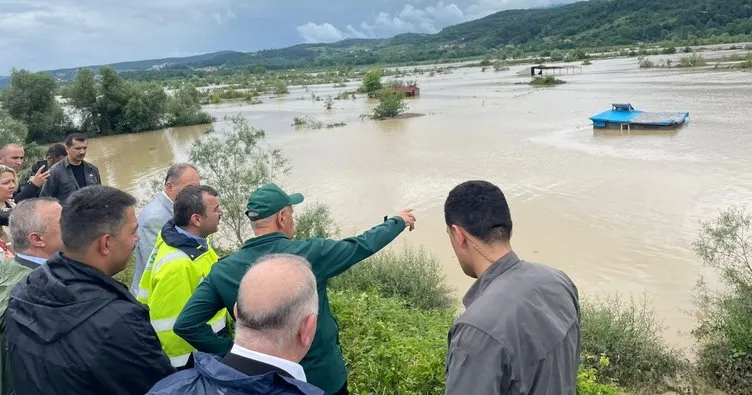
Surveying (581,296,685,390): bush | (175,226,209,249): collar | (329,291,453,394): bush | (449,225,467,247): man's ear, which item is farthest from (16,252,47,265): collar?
(581,296,685,390): bush

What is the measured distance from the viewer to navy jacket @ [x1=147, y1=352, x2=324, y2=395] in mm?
1516

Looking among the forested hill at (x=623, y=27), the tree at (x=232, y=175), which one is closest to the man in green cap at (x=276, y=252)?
the tree at (x=232, y=175)

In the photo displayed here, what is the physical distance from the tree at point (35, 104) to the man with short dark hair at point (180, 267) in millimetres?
35452

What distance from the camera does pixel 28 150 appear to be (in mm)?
24609

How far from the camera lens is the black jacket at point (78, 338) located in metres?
2.08

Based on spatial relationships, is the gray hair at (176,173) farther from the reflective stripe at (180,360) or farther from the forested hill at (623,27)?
the forested hill at (623,27)

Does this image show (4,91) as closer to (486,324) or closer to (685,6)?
(486,324)

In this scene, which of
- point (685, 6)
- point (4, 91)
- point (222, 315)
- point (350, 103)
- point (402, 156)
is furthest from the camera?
point (685, 6)

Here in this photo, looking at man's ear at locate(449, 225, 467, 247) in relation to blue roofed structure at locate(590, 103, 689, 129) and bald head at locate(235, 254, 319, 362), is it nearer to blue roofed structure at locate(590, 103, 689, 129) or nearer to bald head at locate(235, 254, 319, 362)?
bald head at locate(235, 254, 319, 362)

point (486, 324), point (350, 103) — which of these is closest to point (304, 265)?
point (486, 324)

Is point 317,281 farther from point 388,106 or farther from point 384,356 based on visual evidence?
point 388,106

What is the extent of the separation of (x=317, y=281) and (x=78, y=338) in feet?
3.62

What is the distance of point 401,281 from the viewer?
325 inches

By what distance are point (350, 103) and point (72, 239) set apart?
1697 inches
